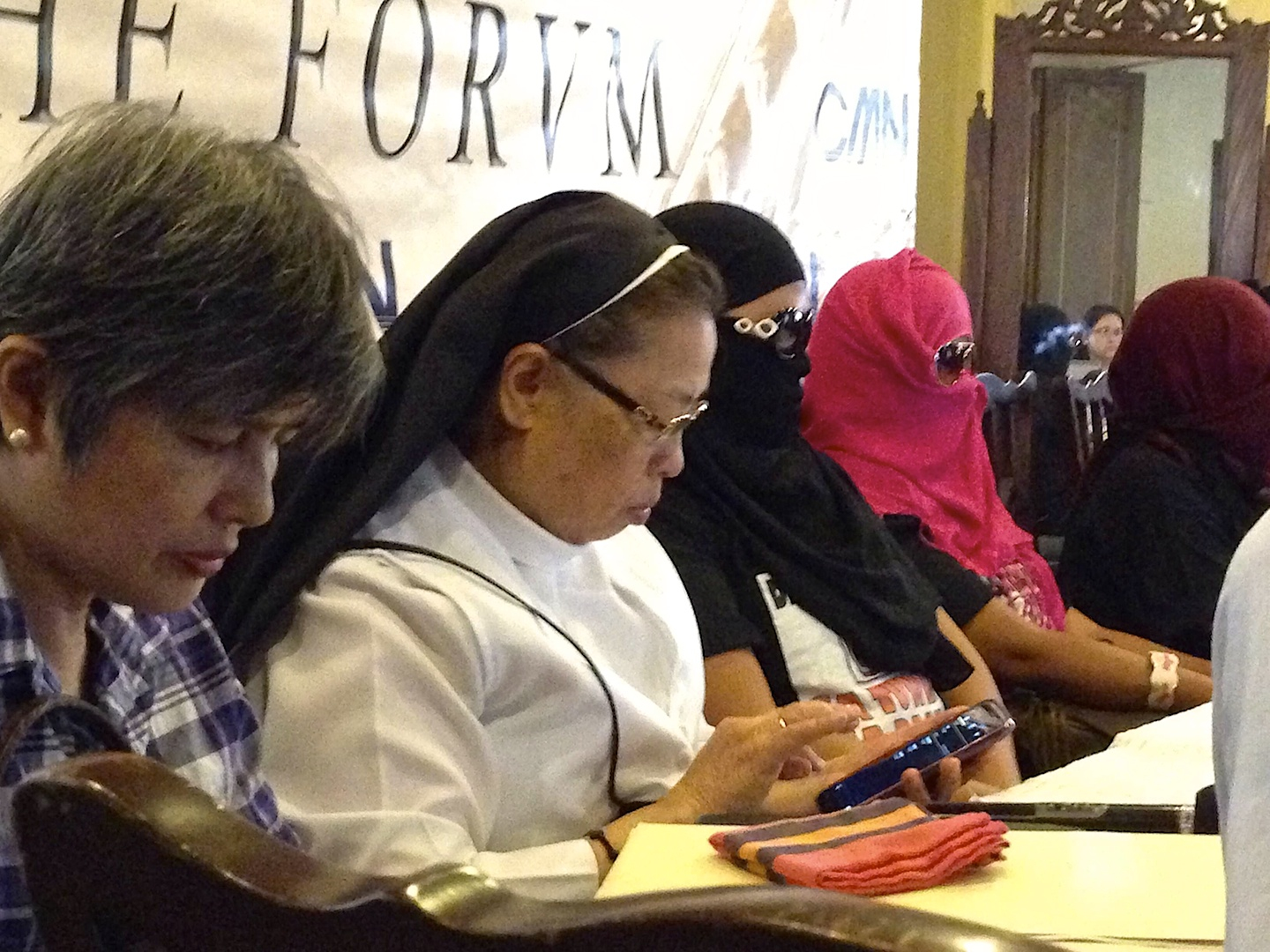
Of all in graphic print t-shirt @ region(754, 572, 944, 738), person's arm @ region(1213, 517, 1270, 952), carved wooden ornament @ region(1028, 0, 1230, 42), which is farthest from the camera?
carved wooden ornament @ region(1028, 0, 1230, 42)

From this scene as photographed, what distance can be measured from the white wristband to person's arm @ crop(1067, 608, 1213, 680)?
0.12ft

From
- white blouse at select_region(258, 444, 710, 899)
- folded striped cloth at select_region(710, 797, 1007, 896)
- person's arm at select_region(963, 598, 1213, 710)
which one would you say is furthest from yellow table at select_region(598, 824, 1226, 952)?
person's arm at select_region(963, 598, 1213, 710)

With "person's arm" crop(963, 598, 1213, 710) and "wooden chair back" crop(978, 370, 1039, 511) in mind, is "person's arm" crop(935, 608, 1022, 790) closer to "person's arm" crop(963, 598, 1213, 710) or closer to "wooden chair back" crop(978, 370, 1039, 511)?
"person's arm" crop(963, 598, 1213, 710)

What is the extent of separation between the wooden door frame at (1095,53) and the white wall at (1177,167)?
46 millimetres

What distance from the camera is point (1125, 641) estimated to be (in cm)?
259

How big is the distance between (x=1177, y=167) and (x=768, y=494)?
266 cm

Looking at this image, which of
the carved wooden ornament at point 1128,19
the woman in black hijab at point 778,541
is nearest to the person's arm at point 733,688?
the woman in black hijab at point 778,541

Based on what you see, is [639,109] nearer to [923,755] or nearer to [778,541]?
[778,541]

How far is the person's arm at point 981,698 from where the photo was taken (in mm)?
1974

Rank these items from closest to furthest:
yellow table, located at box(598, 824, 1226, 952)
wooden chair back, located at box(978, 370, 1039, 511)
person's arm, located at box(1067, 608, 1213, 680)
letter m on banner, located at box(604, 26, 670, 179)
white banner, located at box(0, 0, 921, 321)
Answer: yellow table, located at box(598, 824, 1226, 952), white banner, located at box(0, 0, 921, 321), letter m on banner, located at box(604, 26, 670, 179), person's arm, located at box(1067, 608, 1213, 680), wooden chair back, located at box(978, 370, 1039, 511)

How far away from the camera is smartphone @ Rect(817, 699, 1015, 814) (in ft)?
4.95

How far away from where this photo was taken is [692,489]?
1973 millimetres

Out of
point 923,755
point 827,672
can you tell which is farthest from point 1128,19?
point 923,755

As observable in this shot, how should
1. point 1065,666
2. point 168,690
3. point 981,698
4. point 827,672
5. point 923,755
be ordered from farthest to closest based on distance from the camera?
1. point 1065,666
2. point 981,698
3. point 827,672
4. point 923,755
5. point 168,690
